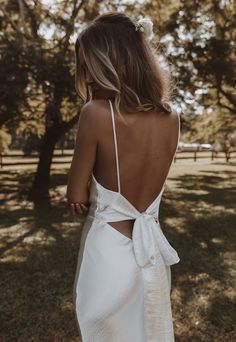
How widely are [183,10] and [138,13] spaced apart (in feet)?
6.28

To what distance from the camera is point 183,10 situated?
14.7 m

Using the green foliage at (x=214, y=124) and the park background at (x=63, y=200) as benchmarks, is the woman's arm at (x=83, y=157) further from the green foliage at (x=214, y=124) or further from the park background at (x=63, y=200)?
the green foliage at (x=214, y=124)

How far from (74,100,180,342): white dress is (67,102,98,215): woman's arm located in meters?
0.06

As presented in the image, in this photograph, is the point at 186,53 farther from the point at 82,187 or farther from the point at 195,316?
the point at 82,187

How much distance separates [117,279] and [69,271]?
386 cm

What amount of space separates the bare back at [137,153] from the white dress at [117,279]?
0.12ft

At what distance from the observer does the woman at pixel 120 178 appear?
1687 mm

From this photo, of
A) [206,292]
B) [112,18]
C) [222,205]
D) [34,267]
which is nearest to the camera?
[112,18]

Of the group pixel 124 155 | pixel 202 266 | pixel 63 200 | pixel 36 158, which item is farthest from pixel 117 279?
pixel 36 158

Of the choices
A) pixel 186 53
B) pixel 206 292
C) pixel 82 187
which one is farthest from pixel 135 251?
pixel 186 53

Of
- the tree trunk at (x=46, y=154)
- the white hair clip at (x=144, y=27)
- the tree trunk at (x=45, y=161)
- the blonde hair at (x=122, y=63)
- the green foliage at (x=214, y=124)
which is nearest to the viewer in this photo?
the blonde hair at (x=122, y=63)

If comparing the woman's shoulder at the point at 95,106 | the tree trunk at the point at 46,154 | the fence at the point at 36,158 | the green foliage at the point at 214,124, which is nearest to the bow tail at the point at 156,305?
the woman's shoulder at the point at 95,106

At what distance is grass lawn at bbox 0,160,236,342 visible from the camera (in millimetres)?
3859

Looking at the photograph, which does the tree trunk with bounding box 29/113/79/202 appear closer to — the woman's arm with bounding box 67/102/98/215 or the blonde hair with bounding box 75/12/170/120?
the woman's arm with bounding box 67/102/98/215
